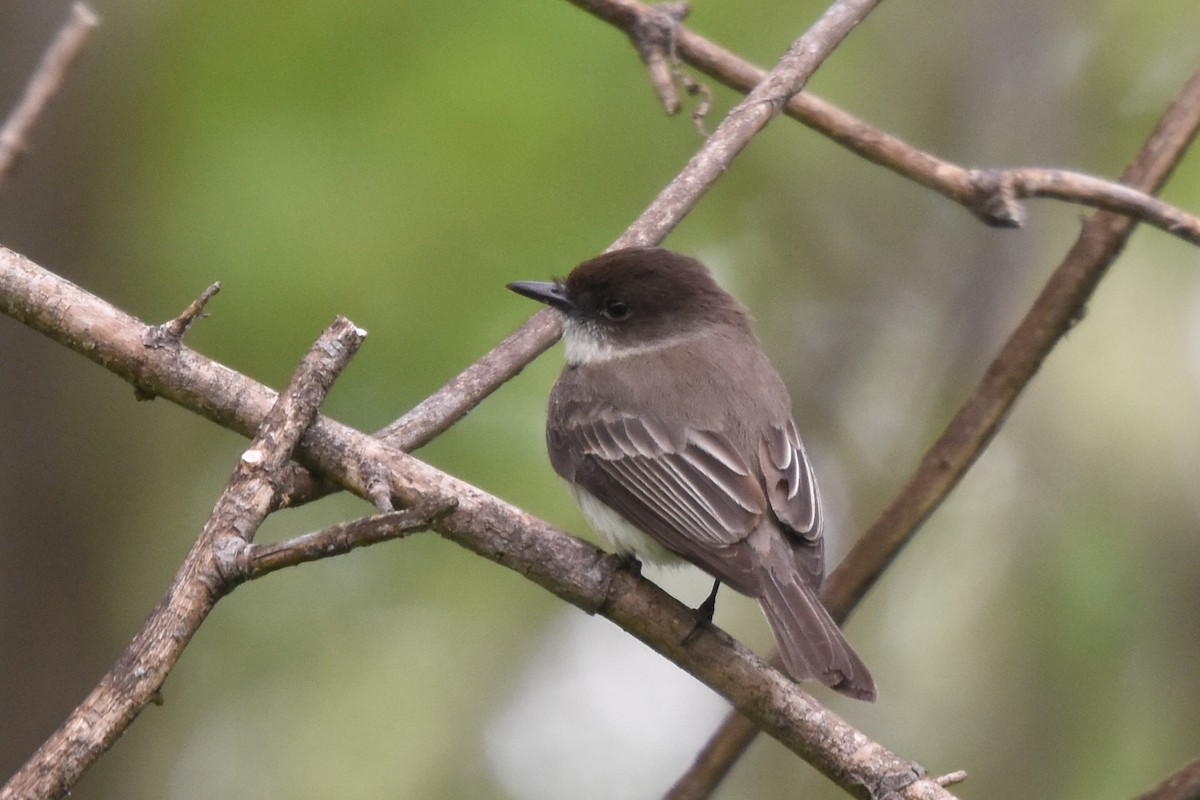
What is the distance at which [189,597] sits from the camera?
92.9 inches

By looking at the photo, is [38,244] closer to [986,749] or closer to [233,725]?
[233,725]

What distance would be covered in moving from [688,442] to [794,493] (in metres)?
0.34

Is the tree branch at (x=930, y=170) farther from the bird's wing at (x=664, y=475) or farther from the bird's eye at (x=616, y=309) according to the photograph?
the bird's wing at (x=664, y=475)

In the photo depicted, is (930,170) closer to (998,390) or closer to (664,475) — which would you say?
(998,390)

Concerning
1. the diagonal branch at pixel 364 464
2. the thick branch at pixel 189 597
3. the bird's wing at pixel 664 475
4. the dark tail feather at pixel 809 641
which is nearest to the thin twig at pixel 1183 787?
the dark tail feather at pixel 809 641

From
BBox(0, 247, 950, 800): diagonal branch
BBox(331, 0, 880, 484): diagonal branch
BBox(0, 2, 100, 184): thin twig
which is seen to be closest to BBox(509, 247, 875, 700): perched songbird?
BBox(331, 0, 880, 484): diagonal branch

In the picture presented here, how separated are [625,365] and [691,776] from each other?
133cm

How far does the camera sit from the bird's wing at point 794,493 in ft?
12.1

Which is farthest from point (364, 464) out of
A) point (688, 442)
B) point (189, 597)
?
point (688, 442)

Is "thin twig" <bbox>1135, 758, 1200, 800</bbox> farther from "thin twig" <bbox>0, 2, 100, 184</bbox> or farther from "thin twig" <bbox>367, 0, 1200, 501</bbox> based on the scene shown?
"thin twig" <bbox>0, 2, 100, 184</bbox>

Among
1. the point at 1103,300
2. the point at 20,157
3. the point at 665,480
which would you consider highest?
the point at 1103,300

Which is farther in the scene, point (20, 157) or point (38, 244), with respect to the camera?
point (38, 244)

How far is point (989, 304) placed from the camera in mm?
6172

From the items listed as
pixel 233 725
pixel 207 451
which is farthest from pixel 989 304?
pixel 233 725
